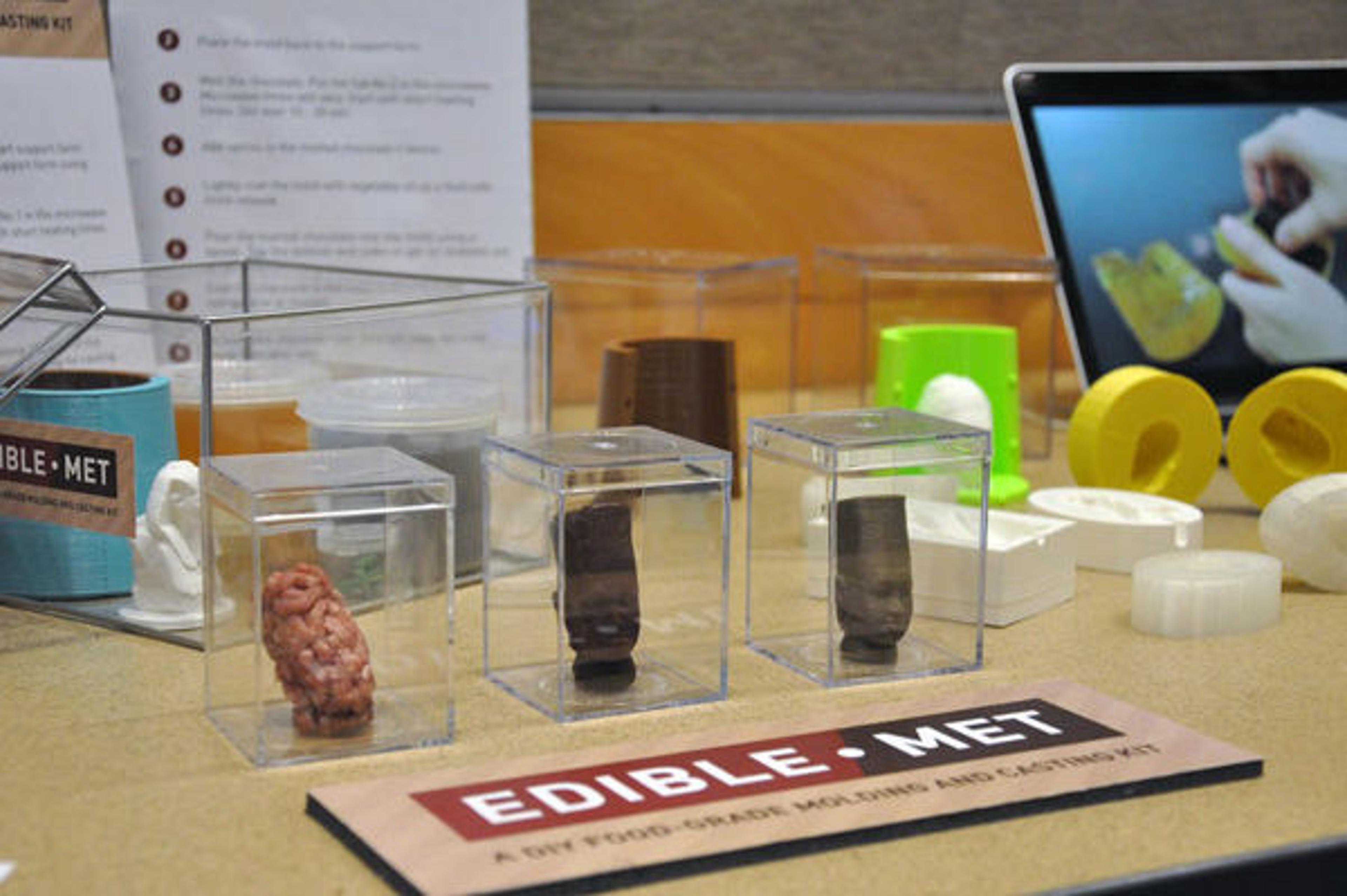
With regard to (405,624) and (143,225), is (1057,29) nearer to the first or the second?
(143,225)

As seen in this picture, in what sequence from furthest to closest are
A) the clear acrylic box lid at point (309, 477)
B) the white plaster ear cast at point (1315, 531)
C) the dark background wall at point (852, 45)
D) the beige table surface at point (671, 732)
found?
the dark background wall at point (852, 45)
the white plaster ear cast at point (1315, 531)
the clear acrylic box lid at point (309, 477)
the beige table surface at point (671, 732)

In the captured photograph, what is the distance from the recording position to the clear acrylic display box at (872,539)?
830 millimetres

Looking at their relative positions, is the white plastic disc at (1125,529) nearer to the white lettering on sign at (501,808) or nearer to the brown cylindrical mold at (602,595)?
the brown cylindrical mold at (602,595)

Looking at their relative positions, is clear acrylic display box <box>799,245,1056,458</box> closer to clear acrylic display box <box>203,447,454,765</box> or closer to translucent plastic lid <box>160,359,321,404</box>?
translucent plastic lid <box>160,359,321,404</box>

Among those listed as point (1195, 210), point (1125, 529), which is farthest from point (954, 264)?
point (1125, 529)

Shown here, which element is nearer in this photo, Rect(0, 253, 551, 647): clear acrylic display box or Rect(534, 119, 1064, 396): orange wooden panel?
Rect(0, 253, 551, 647): clear acrylic display box

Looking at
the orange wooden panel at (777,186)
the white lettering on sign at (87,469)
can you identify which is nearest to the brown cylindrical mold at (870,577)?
the white lettering on sign at (87,469)

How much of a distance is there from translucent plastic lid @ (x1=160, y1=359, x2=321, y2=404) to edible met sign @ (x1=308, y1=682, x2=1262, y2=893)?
0.30 meters

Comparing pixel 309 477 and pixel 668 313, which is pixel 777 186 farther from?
pixel 309 477

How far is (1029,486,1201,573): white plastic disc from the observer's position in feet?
3.30

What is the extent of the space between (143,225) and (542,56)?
1.13 feet

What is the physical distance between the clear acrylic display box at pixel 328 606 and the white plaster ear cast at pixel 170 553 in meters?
0.09

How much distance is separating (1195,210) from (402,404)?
0.71m

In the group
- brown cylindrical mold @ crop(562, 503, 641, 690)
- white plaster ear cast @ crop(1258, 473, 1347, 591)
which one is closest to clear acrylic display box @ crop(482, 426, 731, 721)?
brown cylindrical mold @ crop(562, 503, 641, 690)
